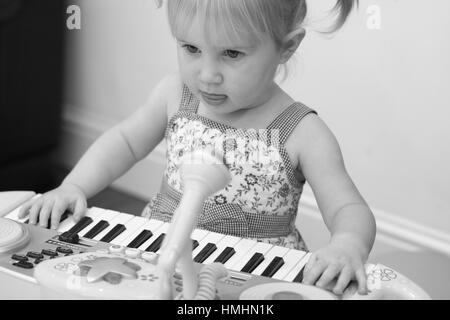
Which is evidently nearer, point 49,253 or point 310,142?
point 49,253

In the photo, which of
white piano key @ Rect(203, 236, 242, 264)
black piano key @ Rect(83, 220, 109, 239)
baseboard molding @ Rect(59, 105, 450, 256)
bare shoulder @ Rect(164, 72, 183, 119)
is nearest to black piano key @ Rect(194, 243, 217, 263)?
white piano key @ Rect(203, 236, 242, 264)

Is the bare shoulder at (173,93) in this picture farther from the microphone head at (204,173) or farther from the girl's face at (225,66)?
the microphone head at (204,173)

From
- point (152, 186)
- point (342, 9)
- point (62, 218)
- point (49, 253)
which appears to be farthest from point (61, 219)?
point (152, 186)

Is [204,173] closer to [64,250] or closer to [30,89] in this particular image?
[64,250]

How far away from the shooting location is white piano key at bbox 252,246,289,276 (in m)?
0.69

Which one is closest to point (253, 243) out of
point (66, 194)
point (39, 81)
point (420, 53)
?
point (66, 194)

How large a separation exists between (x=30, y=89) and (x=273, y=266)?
0.85 meters

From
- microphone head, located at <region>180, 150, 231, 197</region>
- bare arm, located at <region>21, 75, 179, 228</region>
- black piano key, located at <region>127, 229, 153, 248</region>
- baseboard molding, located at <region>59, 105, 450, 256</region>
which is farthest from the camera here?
baseboard molding, located at <region>59, 105, 450, 256</region>

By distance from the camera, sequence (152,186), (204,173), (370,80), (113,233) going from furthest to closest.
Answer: (152,186) → (370,80) → (113,233) → (204,173)

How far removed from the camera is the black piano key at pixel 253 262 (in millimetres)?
691

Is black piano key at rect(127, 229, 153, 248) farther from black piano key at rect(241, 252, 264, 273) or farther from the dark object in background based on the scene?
the dark object in background

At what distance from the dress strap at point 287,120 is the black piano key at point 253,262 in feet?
0.48

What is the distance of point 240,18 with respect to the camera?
0.69m

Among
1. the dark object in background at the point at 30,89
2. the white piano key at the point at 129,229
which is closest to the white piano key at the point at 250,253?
the white piano key at the point at 129,229
